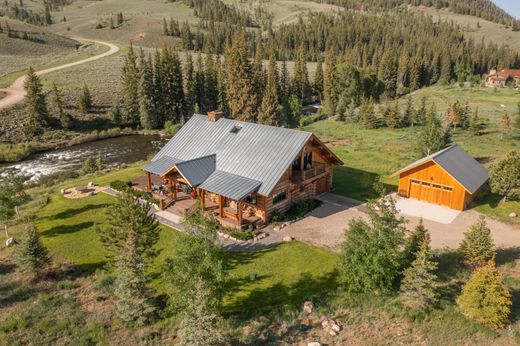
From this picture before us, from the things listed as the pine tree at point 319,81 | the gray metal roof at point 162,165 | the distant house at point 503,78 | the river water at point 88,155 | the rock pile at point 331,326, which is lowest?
the distant house at point 503,78

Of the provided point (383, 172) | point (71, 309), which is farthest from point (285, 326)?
point (383, 172)

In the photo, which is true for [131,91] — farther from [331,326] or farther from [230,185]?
[331,326]

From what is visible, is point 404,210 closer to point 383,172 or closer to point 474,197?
point 474,197

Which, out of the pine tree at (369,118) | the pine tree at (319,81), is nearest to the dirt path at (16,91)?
the pine tree at (369,118)

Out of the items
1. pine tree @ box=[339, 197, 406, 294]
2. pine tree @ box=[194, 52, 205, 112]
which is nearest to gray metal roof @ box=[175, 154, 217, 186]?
pine tree @ box=[339, 197, 406, 294]

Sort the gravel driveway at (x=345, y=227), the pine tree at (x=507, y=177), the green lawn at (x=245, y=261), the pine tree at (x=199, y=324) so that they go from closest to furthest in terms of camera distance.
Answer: the pine tree at (x=199, y=324) < the green lawn at (x=245, y=261) < the gravel driveway at (x=345, y=227) < the pine tree at (x=507, y=177)

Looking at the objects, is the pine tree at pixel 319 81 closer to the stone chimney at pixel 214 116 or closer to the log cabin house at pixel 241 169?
the stone chimney at pixel 214 116
